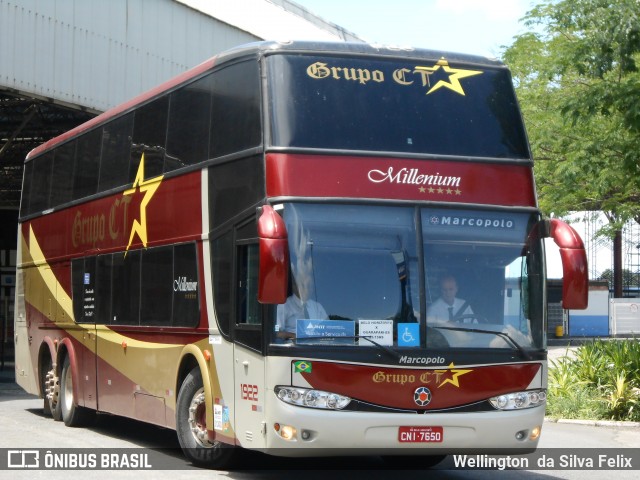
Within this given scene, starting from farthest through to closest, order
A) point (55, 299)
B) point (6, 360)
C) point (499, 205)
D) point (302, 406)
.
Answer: point (6, 360) → point (55, 299) → point (499, 205) → point (302, 406)

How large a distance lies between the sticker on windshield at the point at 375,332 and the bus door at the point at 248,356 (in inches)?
33.6

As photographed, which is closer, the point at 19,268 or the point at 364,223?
the point at 364,223

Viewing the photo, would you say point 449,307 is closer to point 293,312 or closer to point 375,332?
point 375,332

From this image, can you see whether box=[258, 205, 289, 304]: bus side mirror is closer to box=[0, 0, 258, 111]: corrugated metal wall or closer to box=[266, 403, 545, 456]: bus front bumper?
box=[266, 403, 545, 456]: bus front bumper

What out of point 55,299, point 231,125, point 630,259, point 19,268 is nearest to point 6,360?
point 19,268

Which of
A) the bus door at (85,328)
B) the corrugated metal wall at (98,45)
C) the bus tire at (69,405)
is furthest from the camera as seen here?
the corrugated metal wall at (98,45)

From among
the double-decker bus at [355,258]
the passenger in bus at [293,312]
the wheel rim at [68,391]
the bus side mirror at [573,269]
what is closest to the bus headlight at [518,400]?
the double-decker bus at [355,258]

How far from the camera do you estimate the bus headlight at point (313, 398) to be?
378 inches

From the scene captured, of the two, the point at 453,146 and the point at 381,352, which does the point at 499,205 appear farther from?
the point at 381,352

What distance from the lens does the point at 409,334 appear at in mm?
9852

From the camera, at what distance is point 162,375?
12797 mm

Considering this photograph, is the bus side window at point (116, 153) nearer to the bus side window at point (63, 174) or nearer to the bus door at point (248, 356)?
the bus side window at point (63, 174)

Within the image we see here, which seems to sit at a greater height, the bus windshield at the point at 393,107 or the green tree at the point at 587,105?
the green tree at the point at 587,105

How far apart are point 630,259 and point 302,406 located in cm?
7477
